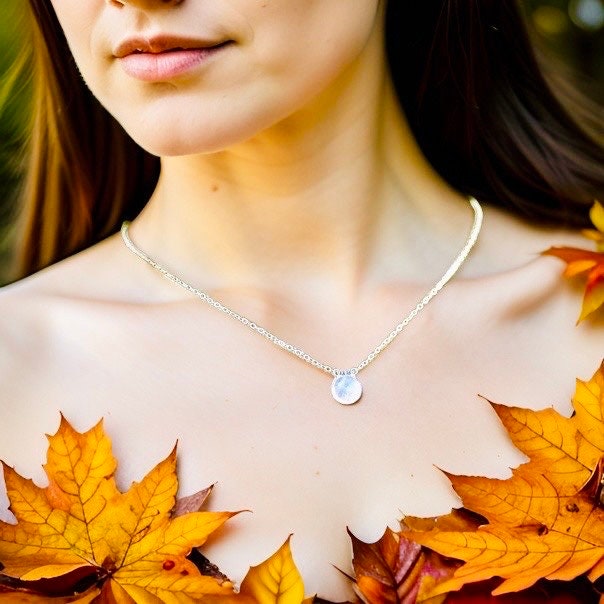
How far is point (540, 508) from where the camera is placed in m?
1.56

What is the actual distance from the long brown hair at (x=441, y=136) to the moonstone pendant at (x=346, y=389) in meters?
0.51

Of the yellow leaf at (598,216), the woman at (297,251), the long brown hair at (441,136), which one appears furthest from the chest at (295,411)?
the long brown hair at (441,136)

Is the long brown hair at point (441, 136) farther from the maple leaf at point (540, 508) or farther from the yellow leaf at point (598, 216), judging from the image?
the maple leaf at point (540, 508)

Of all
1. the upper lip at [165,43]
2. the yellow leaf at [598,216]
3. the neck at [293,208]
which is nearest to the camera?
the upper lip at [165,43]

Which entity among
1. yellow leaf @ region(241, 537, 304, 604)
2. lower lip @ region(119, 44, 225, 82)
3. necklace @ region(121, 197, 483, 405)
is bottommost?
yellow leaf @ region(241, 537, 304, 604)

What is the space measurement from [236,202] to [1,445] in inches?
19.4

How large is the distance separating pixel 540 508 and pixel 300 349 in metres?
0.43

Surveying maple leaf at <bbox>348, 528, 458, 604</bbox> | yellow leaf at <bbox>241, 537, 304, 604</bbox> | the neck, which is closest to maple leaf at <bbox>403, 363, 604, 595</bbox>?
maple leaf at <bbox>348, 528, 458, 604</bbox>

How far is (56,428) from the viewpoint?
1667 mm

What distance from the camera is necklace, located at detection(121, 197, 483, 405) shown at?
177 centimetres

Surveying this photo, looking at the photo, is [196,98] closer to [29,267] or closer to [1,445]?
[1,445]

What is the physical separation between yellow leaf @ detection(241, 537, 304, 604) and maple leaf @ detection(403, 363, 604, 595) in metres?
0.14

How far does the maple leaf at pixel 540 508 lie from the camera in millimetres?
1490

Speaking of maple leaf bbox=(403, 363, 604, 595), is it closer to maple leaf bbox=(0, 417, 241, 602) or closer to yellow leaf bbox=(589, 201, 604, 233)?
maple leaf bbox=(0, 417, 241, 602)
